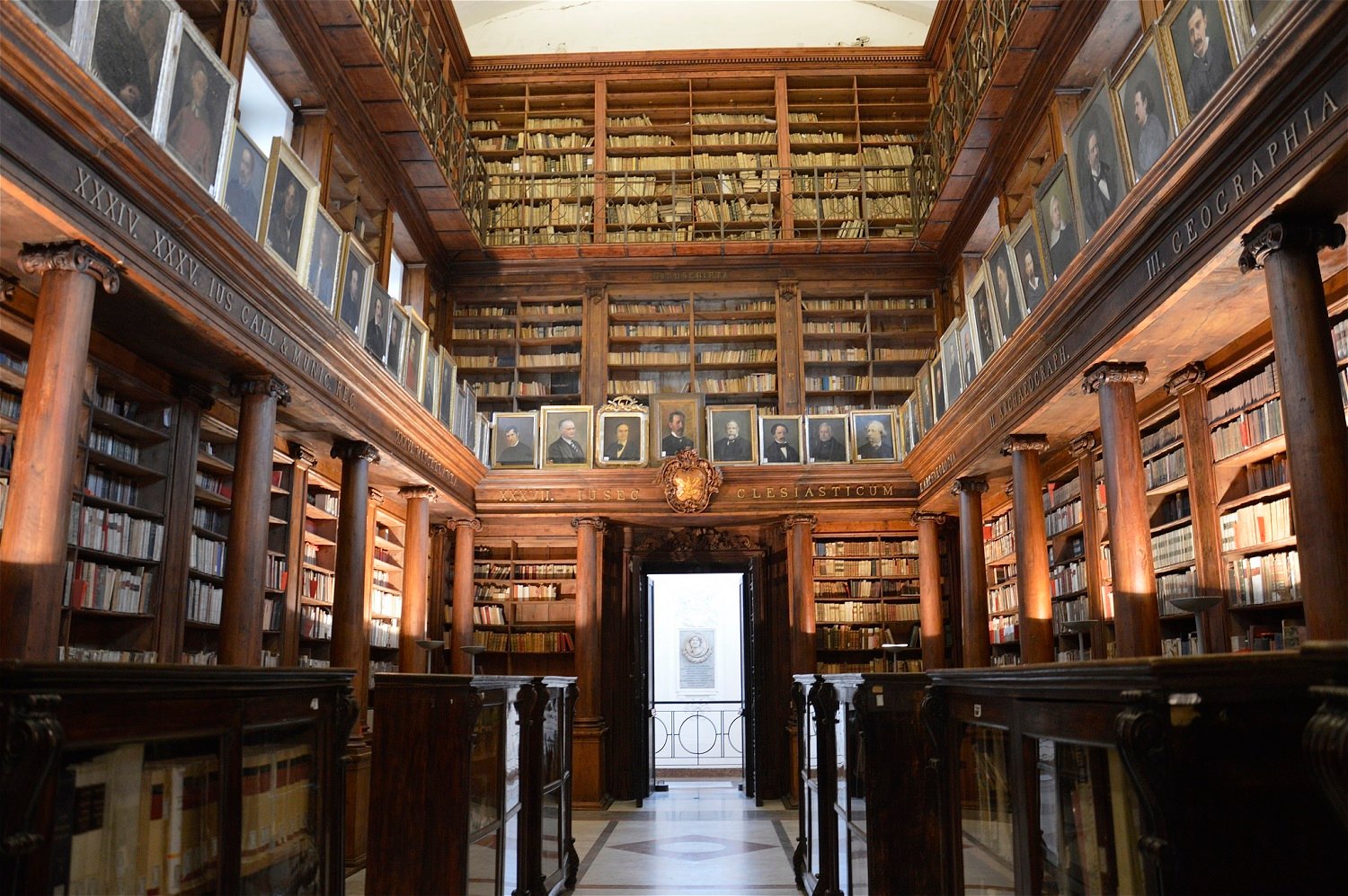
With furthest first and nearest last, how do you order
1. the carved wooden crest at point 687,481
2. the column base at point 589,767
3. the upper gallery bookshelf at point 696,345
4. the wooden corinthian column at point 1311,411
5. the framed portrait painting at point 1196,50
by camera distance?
the upper gallery bookshelf at point 696,345
the carved wooden crest at point 687,481
the column base at point 589,767
the framed portrait painting at point 1196,50
the wooden corinthian column at point 1311,411

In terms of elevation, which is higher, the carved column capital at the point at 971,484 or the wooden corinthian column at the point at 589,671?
the carved column capital at the point at 971,484

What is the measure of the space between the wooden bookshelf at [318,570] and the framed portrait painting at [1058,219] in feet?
18.0

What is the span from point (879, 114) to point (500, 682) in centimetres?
969

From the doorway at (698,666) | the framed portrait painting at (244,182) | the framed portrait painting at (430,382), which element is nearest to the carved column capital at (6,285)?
the framed portrait painting at (244,182)

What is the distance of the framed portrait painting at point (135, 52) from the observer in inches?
154

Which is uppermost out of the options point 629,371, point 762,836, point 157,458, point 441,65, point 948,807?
point 441,65

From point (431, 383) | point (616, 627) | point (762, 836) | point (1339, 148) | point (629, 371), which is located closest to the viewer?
point (1339, 148)

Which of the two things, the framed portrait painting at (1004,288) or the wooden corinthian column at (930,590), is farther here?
the wooden corinthian column at (930,590)

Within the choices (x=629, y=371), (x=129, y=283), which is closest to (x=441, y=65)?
Answer: (x=629, y=371)

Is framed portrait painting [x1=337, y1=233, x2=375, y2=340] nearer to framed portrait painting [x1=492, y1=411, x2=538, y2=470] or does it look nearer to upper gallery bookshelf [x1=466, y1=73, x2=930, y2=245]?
framed portrait painting [x1=492, y1=411, x2=538, y2=470]

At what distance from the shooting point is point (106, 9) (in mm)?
3932

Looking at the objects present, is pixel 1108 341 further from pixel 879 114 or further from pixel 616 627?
pixel 879 114

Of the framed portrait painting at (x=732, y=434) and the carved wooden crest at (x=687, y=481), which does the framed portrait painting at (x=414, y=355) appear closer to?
the carved wooden crest at (x=687, y=481)

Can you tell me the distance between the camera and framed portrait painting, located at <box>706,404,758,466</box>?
410 inches
